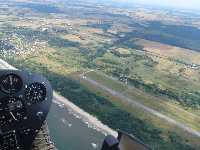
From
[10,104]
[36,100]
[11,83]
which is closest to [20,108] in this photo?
[10,104]

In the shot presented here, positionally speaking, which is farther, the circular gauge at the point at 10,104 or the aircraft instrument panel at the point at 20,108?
the circular gauge at the point at 10,104

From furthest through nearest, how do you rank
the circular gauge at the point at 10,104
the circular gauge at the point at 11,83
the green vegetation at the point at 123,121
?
the green vegetation at the point at 123,121, the circular gauge at the point at 11,83, the circular gauge at the point at 10,104

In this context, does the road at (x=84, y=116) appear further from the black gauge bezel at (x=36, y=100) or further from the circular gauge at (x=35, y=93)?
the circular gauge at (x=35, y=93)

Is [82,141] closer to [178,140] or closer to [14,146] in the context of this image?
[178,140]

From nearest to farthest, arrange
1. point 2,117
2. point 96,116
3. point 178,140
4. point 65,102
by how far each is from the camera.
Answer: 1. point 2,117
2. point 178,140
3. point 96,116
4. point 65,102

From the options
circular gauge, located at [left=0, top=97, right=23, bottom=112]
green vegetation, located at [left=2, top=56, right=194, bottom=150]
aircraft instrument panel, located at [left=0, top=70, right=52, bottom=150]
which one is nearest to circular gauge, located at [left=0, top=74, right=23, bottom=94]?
aircraft instrument panel, located at [left=0, top=70, right=52, bottom=150]

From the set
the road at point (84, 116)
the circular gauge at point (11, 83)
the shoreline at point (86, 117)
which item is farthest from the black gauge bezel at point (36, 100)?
the road at point (84, 116)

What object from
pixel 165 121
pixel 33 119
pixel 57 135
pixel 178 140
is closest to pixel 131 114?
pixel 165 121

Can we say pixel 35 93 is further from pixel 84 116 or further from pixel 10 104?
pixel 84 116
